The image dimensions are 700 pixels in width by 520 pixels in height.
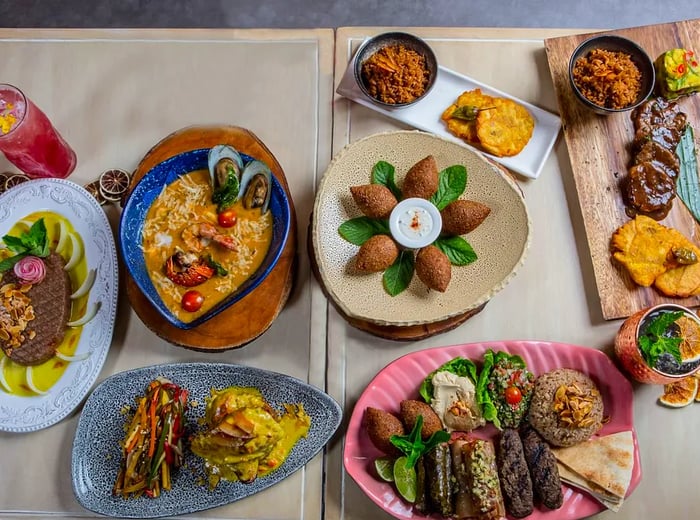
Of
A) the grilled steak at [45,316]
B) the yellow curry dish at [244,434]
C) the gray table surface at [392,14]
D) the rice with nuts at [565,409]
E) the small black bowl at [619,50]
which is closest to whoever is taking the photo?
the yellow curry dish at [244,434]

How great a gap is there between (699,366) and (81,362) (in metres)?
1.92

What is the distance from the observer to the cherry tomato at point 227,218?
6.25 feet

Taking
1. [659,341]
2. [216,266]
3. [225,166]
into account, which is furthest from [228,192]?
[659,341]

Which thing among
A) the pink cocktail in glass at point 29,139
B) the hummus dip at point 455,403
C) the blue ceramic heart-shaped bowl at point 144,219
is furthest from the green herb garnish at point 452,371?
the pink cocktail in glass at point 29,139

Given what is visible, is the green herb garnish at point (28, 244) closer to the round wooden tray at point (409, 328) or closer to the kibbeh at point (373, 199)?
the round wooden tray at point (409, 328)

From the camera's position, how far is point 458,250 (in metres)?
1.87

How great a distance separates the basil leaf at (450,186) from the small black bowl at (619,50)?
518 mm

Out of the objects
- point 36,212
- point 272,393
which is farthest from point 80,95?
point 272,393

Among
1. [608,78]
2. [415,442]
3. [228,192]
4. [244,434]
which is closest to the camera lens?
[244,434]

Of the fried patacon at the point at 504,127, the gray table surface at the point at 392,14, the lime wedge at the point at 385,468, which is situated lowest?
the lime wedge at the point at 385,468

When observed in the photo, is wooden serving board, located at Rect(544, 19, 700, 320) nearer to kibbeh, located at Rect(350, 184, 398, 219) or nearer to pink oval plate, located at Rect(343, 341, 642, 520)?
pink oval plate, located at Rect(343, 341, 642, 520)

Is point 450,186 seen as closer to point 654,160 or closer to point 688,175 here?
point 654,160

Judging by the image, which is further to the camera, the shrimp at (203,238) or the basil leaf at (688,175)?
the basil leaf at (688,175)

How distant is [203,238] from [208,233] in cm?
3
